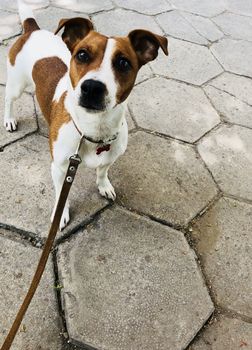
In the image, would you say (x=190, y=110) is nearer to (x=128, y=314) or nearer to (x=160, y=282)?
(x=160, y=282)

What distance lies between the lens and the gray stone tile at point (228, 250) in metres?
2.41

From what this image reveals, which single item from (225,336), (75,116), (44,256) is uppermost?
(75,116)

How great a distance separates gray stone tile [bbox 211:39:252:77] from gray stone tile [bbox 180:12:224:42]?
0.14 metres

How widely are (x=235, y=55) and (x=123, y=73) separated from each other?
2982 millimetres

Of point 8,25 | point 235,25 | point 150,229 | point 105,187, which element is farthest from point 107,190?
point 235,25

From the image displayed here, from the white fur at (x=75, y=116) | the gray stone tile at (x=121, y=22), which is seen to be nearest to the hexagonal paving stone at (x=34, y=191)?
the white fur at (x=75, y=116)

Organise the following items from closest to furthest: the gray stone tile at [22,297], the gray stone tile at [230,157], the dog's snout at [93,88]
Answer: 1. the dog's snout at [93,88]
2. the gray stone tile at [22,297]
3. the gray stone tile at [230,157]

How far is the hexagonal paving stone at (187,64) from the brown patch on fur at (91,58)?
2108mm

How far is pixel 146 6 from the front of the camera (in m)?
5.13

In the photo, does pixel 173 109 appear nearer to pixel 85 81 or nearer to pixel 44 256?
pixel 85 81

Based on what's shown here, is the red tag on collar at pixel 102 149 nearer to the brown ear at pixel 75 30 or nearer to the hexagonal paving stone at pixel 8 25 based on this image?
the brown ear at pixel 75 30

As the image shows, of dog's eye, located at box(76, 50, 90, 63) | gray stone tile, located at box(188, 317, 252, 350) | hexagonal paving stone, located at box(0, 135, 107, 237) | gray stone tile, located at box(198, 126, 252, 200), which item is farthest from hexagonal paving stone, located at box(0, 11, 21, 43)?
gray stone tile, located at box(188, 317, 252, 350)

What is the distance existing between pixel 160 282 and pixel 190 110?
184 cm

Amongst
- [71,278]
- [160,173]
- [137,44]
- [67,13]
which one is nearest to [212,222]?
Result: [160,173]
